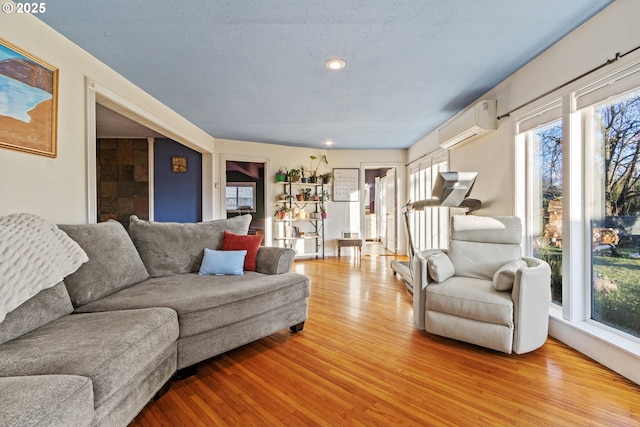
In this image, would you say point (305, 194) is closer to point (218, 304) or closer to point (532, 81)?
point (532, 81)

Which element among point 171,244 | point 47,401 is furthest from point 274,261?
point 47,401

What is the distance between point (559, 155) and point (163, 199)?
5.57 metres

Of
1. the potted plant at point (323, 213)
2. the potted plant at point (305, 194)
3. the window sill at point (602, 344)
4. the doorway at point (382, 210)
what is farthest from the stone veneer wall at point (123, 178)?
the window sill at point (602, 344)

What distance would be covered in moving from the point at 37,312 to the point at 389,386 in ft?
6.28

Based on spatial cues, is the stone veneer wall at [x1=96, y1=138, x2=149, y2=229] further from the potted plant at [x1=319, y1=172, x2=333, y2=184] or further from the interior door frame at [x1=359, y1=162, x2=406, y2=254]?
the interior door frame at [x1=359, y1=162, x2=406, y2=254]

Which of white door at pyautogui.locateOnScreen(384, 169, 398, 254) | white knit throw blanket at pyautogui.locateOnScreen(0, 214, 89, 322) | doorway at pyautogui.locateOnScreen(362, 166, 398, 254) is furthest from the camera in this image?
doorway at pyautogui.locateOnScreen(362, 166, 398, 254)

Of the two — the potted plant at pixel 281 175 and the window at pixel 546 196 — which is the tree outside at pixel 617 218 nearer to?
the window at pixel 546 196

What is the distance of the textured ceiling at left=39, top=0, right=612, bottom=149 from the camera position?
1.85m

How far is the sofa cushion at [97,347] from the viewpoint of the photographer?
42.2 inches

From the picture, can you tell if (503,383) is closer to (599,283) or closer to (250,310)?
(599,283)

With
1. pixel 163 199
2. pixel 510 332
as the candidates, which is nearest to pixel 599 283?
pixel 510 332

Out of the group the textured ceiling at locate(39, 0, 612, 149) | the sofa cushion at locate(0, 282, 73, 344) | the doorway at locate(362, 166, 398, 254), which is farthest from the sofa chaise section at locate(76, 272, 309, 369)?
the doorway at locate(362, 166, 398, 254)

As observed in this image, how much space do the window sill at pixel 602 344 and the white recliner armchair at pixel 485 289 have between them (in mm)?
221

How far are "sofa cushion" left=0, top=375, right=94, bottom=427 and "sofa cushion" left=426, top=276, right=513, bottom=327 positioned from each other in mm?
2169
